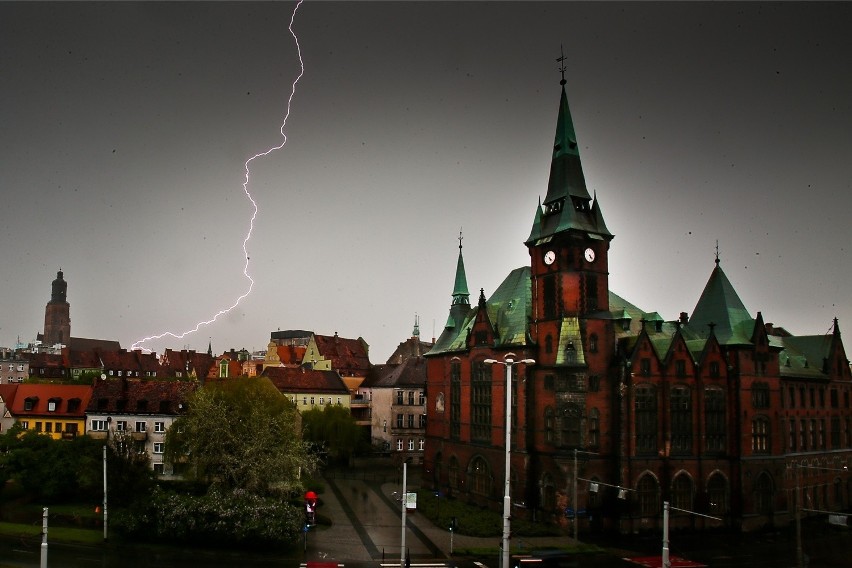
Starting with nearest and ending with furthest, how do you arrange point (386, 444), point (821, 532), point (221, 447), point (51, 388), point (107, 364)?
point (221, 447), point (821, 532), point (51, 388), point (386, 444), point (107, 364)

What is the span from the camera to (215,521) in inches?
1722

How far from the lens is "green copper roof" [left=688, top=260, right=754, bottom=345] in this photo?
57031 millimetres

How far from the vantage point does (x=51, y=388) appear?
72.0 metres

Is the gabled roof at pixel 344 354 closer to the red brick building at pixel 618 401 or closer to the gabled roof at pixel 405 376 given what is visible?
the gabled roof at pixel 405 376

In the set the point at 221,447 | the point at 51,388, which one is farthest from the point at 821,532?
the point at 51,388

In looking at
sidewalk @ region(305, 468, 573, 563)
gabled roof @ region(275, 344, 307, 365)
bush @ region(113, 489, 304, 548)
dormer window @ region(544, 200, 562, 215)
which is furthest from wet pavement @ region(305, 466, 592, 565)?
gabled roof @ region(275, 344, 307, 365)

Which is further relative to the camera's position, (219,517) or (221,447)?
(221,447)

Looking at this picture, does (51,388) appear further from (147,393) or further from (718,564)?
(718,564)

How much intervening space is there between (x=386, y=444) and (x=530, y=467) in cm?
4134

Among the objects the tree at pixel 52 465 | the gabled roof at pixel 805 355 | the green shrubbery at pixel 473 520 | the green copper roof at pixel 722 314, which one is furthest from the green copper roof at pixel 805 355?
the tree at pixel 52 465

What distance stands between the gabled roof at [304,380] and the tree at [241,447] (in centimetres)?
4099

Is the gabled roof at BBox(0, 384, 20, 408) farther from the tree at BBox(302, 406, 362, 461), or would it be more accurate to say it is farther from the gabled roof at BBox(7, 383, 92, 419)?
the tree at BBox(302, 406, 362, 461)

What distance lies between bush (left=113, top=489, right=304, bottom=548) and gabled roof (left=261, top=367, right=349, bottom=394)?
4737 cm

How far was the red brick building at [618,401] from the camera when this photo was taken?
174ft
